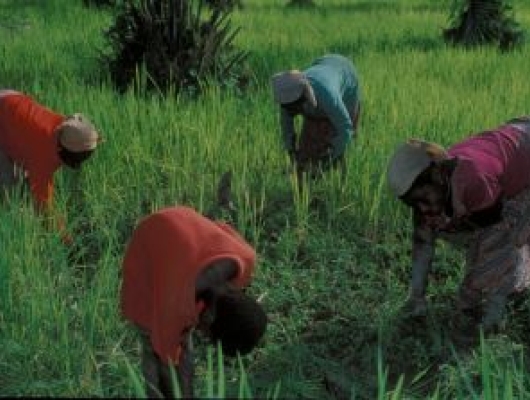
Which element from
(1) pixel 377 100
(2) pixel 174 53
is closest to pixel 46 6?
(2) pixel 174 53

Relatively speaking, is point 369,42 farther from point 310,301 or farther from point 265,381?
point 265,381

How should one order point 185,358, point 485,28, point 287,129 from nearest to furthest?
point 185,358
point 287,129
point 485,28

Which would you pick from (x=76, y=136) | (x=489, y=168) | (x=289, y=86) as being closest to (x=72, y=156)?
(x=76, y=136)

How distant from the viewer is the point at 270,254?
13.9 ft

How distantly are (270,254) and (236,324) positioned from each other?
1.96 metres

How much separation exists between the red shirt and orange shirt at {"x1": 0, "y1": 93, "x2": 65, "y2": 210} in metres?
1.61

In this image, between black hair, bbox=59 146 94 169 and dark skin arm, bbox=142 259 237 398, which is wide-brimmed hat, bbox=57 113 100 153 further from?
dark skin arm, bbox=142 259 237 398

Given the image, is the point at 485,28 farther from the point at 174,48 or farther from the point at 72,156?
the point at 72,156

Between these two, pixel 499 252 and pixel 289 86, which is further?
pixel 289 86

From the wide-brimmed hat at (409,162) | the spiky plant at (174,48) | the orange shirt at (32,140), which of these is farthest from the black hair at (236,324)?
the spiky plant at (174,48)

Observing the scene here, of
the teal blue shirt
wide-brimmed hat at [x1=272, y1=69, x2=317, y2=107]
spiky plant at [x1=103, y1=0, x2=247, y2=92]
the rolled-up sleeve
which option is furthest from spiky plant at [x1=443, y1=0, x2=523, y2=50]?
wide-brimmed hat at [x1=272, y1=69, x2=317, y2=107]

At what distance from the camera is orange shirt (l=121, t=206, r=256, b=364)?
241 centimetres

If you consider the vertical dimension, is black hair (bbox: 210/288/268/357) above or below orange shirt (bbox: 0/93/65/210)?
above

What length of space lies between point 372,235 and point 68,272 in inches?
55.8
